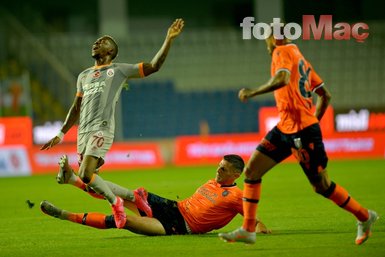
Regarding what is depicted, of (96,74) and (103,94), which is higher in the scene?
(96,74)

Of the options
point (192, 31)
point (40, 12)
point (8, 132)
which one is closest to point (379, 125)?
point (192, 31)

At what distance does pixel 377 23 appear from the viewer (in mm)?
28703

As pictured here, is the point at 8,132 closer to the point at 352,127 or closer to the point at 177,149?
the point at 177,149

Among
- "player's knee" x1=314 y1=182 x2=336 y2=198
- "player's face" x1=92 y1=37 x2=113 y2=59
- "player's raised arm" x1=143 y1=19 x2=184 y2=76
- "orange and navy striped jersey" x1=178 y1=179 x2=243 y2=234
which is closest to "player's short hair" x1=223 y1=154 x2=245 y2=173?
"orange and navy striped jersey" x1=178 y1=179 x2=243 y2=234

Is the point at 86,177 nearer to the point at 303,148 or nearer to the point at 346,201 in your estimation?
the point at 303,148

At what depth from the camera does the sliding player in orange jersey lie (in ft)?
29.1

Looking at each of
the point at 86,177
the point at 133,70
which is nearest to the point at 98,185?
the point at 86,177

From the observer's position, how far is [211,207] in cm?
890

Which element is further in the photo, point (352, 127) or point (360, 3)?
point (360, 3)

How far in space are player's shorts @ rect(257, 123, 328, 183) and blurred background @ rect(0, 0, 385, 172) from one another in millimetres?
18695

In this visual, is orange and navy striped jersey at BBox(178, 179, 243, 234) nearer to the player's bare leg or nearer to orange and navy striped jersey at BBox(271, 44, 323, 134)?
the player's bare leg

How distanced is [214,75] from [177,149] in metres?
6.41

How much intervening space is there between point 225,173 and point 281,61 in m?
1.73

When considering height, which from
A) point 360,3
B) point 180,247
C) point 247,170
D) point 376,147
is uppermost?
point 360,3
